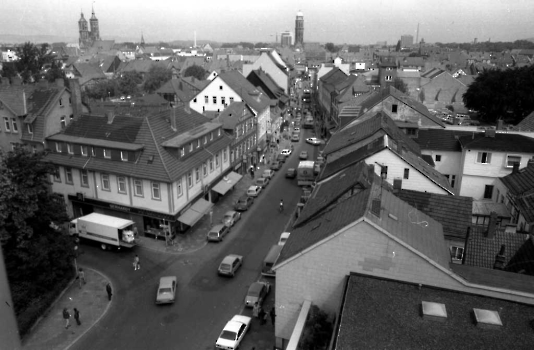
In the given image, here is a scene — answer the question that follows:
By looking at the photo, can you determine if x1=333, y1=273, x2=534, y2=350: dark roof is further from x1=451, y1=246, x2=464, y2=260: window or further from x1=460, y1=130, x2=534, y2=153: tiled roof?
x1=460, y1=130, x2=534, y2=153: tiled roof

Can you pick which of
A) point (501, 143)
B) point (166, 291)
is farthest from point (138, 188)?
point (501, 143)

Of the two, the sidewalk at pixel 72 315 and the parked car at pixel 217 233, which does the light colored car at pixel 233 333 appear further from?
the parked car at pixel 217 233

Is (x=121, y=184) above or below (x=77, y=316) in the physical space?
above

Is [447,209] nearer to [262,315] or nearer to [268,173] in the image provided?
[262,315]

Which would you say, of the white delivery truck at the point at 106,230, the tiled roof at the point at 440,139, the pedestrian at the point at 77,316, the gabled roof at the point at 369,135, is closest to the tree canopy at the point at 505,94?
the tiled roof at the point at 440,139

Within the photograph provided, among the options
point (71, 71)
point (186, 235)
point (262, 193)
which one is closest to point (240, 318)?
point (186, 235)

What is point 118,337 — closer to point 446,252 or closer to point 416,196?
point 446,252
